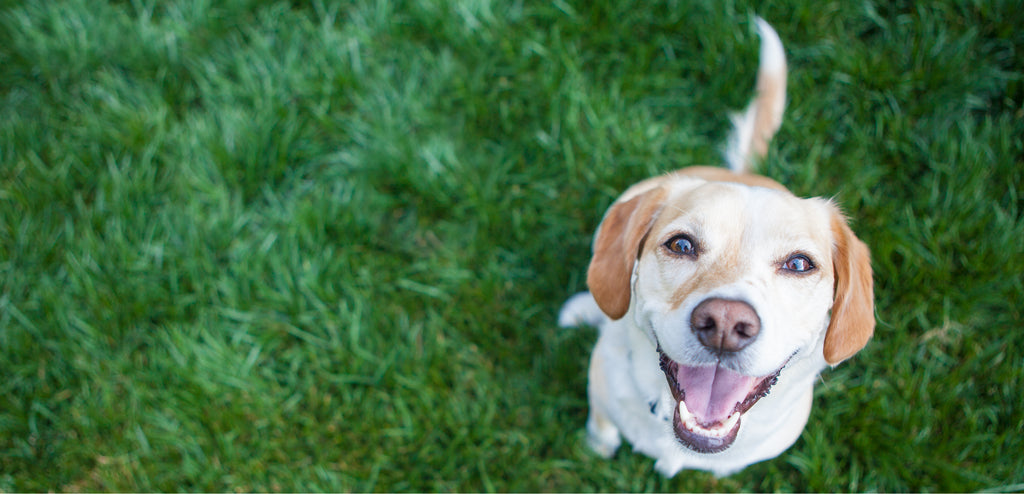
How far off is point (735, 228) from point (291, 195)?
217 cm

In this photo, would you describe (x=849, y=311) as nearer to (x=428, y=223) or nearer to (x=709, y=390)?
(x=709, y=390)

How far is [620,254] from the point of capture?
1.95 metres

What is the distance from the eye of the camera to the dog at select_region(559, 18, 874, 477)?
5.30 feet

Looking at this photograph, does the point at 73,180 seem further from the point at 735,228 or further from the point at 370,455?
the point at 735,228

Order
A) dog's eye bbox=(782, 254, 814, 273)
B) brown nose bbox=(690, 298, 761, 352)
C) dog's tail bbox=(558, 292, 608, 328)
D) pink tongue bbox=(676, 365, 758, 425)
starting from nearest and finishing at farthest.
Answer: brown nose bbox=(690, 298, 761, 352), dog's eye bbox=(782, 254, 814, 273), pink tongue bbox=(676, 365, 758, 425), dog's tail bbox=(558, 292, 608, 328)

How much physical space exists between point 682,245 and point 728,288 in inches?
9.7

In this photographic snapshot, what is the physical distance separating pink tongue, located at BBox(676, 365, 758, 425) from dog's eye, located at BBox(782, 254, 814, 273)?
0.36 metres

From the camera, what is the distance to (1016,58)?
2.93 meters

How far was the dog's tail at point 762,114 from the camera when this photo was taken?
2.77 metres

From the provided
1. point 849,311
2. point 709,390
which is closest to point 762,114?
point 849,311

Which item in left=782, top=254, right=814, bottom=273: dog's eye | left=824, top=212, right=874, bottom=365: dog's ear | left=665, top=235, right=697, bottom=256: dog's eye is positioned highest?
left=665, top=235, right=697, bottom=256: dog's eye

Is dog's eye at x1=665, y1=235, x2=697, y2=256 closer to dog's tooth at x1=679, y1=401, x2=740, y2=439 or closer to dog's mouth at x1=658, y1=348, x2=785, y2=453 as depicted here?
dog's mouth at x1=658, y1=348, x2=785, y2=453

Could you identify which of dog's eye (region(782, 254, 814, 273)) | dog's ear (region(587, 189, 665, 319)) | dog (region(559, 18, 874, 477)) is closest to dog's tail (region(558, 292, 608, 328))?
dog (region(559, 18, 874, 477))

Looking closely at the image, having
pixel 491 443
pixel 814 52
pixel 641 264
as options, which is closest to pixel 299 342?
pixel 491 443
